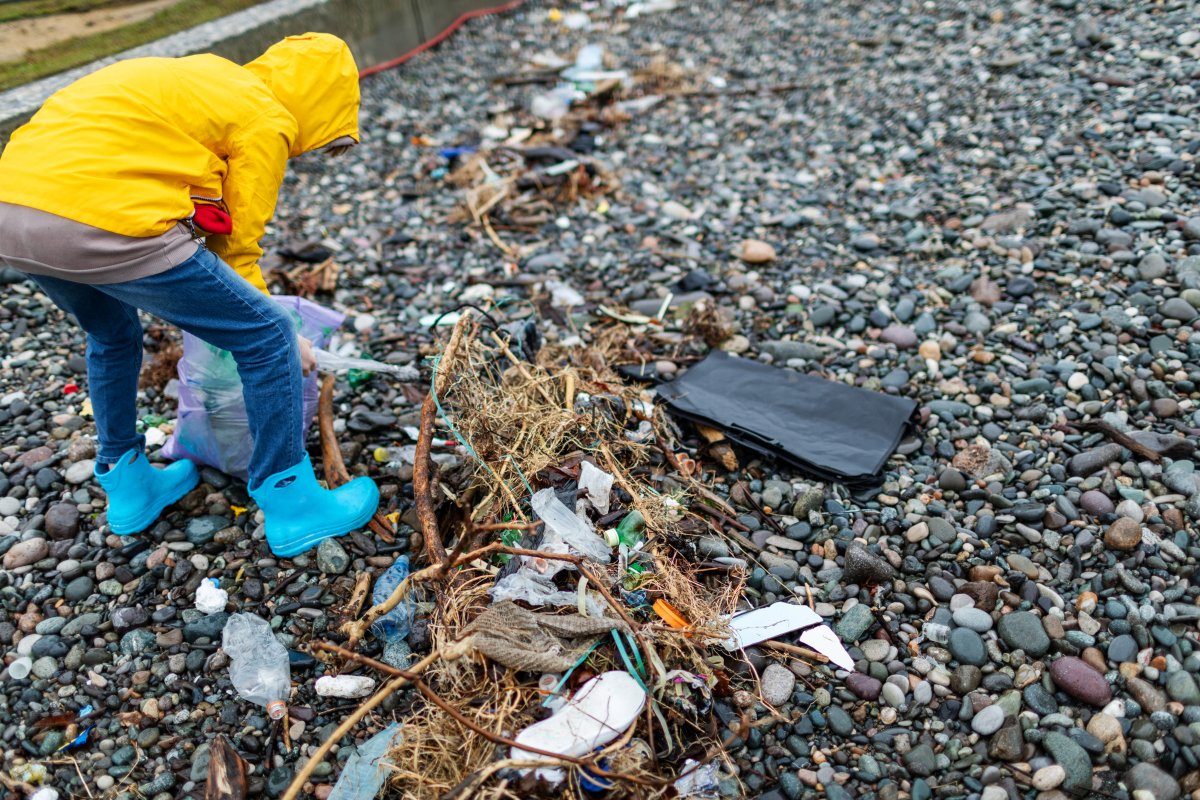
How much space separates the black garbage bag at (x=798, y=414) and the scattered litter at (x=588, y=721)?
4.62 ft

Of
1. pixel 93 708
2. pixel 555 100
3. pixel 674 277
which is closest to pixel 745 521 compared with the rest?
pixel 674 277

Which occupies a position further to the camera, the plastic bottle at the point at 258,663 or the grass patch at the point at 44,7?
the grass patch at the point at 44,7

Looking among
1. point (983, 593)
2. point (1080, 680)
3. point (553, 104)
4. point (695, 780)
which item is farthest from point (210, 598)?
point (553, 104)

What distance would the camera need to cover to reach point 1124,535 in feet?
9.27

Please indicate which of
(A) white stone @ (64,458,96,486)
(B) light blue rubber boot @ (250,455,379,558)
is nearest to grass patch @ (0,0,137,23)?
(A) white stone @ (64,458,96,486)

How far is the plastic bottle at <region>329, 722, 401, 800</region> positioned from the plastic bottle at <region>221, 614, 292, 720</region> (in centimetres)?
33

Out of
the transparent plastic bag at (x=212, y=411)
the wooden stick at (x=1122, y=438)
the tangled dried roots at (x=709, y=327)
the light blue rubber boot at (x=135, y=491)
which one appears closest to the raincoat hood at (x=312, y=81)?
the transparent plastic bag at (x=212, y=411)

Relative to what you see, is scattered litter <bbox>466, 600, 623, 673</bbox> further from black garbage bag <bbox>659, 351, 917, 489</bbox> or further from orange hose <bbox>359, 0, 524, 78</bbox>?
orange hose <bbox>359, 0, 524, 78</bbox>

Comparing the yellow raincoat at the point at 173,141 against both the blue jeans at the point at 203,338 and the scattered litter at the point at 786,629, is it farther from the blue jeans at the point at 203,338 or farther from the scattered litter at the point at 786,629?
the scattered litter at the point at 786,629

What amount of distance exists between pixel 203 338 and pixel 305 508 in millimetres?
758

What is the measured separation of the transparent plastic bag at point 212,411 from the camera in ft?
10.3

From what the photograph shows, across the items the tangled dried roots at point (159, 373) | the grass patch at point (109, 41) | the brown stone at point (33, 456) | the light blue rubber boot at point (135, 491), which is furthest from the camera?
the grass patch at point (109, 41)

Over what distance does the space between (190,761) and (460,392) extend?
158 cm

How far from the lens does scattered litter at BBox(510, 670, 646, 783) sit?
2145mm
